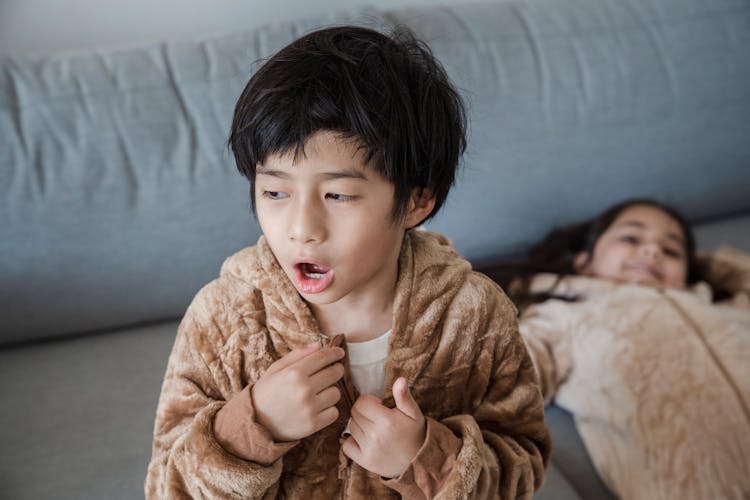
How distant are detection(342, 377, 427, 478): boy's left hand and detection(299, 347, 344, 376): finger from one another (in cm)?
6

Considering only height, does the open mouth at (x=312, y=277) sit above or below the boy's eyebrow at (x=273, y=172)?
below

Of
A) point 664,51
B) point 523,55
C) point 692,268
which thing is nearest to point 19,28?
point 523,55

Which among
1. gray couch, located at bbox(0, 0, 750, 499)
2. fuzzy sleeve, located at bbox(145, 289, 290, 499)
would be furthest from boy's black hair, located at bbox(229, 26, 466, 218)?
gray couch, located at bbox(0, 0, 750, 499)

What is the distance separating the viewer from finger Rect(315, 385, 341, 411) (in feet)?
2.86

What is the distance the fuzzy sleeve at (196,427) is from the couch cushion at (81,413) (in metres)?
0.39

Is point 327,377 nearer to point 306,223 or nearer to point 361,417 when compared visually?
point 361,417

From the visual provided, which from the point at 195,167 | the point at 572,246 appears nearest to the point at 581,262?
the point at 572,246

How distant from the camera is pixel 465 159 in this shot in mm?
1696

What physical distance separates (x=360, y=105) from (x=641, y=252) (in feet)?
3.87

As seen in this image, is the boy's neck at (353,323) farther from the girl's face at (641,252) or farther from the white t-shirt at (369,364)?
the girl's face at (641,252)

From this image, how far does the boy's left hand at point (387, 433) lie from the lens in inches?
34.9

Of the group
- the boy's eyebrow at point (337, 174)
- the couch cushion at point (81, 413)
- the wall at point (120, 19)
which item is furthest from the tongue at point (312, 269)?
the wall at point (120, 19)

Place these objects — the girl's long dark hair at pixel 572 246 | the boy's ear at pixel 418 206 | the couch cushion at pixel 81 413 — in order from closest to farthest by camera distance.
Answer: the boy's ear at pixel 418 206, the couch cushion at pixel 81 413, the girl's long dark hair at pixel 572 246

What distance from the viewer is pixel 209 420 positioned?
90 centimetres
